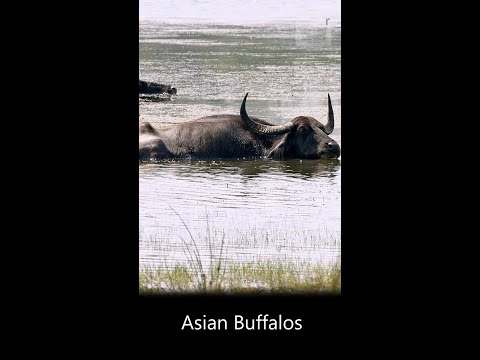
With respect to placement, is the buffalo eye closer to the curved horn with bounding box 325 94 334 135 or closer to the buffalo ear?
the buffalo ear

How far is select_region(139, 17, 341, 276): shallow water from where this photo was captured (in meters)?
6.65

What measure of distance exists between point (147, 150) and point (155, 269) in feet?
7.19

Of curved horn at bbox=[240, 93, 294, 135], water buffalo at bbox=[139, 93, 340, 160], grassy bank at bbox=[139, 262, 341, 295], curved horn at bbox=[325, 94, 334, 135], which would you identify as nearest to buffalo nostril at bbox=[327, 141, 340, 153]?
water buffalo at bbox=[139, 93, 340, 160]

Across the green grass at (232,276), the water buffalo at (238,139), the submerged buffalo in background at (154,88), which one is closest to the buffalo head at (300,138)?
the water buffalo at (238,139)

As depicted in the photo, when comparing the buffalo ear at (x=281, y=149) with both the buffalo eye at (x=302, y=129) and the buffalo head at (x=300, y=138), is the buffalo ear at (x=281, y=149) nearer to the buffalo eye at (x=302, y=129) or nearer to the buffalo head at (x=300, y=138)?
the buffalo head at (x=300, y=138)

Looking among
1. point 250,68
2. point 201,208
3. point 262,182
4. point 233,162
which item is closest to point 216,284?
point 201,208

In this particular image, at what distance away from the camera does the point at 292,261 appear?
6160mm

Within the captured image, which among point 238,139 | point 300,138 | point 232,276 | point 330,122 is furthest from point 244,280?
point 238,139

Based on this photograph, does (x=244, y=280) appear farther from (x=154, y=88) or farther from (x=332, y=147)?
(x=332, y=147)

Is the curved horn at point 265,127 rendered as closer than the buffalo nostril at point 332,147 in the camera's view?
No

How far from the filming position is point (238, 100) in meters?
7.72

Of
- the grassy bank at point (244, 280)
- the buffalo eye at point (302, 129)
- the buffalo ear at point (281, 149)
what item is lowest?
the grassy bank at point (244, 280)

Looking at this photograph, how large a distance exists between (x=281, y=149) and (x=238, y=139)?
517mm

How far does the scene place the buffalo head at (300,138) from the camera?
27.3ft
